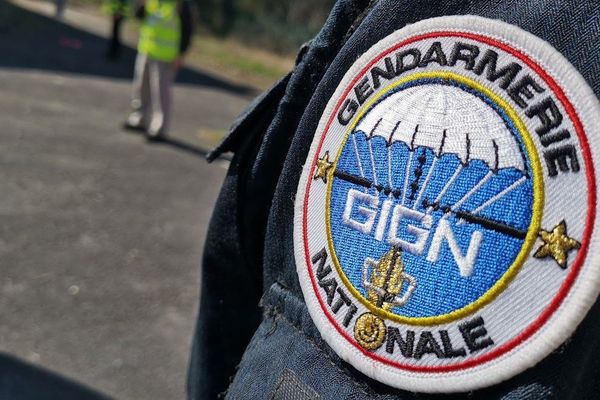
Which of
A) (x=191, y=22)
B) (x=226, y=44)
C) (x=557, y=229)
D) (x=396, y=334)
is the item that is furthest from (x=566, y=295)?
(x=226, y=44)

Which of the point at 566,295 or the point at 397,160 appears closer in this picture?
the point at 566,295

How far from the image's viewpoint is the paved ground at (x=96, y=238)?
3244 mm

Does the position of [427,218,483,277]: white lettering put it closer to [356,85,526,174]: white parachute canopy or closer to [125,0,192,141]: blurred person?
[356,85,526,174]: white parachute canopy

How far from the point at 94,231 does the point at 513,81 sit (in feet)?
13.2

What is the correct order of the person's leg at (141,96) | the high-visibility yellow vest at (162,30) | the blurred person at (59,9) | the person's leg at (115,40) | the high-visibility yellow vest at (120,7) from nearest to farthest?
1. the high-visibility yellow vest at (162,30)
2. the person's leg at (141,96)
3. the high-visibility yellow vest at (120,7)
4. the person's leg at (115,40)
5. the blurred person at (59,9)

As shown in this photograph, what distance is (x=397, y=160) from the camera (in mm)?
681

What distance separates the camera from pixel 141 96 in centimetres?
673

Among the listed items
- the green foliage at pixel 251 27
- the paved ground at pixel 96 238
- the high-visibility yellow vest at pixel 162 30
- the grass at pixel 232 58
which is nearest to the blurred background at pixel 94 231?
the paved ground at pixel 96 238

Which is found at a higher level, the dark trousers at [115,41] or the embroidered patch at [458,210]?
the embroidered patch at [458,210]

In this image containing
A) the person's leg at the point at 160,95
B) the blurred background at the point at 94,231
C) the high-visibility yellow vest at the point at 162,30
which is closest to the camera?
the blurred background at the point at 94,231

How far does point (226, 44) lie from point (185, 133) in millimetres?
10862

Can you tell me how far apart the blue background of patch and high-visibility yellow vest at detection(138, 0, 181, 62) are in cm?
601

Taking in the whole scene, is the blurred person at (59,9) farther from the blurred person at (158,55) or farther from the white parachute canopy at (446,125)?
the white parachute canopy at (446,125)

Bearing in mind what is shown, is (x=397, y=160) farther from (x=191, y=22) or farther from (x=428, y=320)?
(x=191, y=22)
